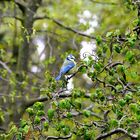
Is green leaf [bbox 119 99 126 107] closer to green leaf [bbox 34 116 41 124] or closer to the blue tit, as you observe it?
the blue tit

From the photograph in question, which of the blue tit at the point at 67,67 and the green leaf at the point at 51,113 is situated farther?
the blue tit at the point at 67,67

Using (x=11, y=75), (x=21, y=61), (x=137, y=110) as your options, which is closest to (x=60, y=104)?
(x=137, y=110)

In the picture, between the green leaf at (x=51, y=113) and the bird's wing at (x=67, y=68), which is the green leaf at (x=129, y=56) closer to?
the bird's wing at (x=67, y=68)

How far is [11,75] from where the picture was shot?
30.9ft

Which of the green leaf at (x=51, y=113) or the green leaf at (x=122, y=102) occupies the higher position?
the green leaf at (x=122, y=102)

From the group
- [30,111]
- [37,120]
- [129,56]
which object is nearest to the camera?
[37,120]

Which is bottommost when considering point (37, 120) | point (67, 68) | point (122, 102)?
point (37, 120)

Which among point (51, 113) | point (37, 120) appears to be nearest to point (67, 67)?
point (51, 113)

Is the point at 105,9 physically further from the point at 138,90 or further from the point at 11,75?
the point at 138,90

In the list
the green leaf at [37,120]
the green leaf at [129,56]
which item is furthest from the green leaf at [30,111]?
the green leaf at [129,56]

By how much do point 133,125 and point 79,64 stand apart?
905mm

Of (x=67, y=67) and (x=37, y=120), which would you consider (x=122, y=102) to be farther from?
(x=37, y=120)

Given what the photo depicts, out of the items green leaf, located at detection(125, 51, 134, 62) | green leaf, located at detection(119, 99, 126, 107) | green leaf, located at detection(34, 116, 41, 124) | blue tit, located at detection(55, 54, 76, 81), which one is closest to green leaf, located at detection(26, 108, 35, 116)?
green leaf, located at detection(34, 116, 41, 124)

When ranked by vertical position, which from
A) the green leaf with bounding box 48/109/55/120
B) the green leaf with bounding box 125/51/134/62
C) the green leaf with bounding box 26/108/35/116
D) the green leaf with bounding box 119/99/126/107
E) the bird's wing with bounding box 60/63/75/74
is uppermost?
the green leaf with bounding box 125/51/134/62
